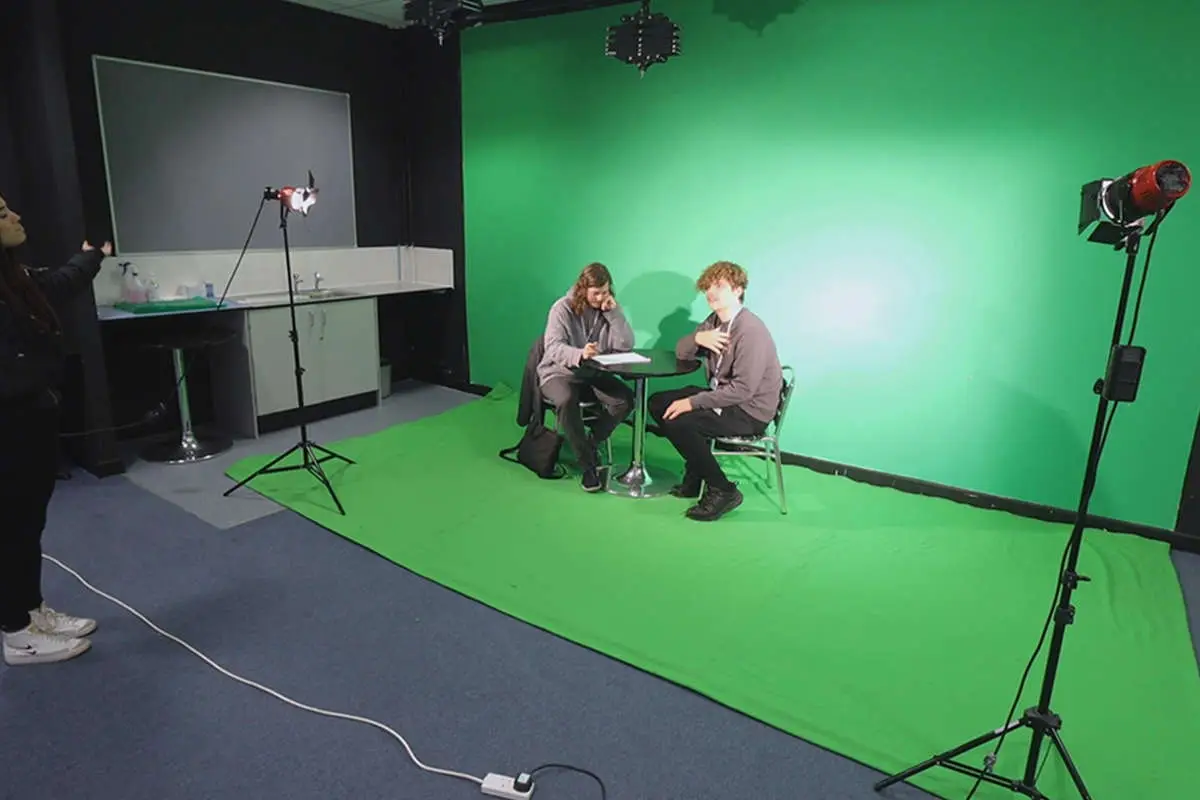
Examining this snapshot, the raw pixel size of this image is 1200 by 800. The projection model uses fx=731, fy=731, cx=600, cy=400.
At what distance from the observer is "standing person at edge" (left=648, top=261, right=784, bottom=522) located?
141 inches

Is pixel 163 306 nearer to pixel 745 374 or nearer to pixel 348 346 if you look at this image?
pixel 348 346

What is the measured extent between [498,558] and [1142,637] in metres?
2.48

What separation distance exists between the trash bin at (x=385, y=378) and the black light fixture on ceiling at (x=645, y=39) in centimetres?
300

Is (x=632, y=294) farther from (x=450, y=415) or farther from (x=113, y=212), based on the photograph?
(x=113, y=212)

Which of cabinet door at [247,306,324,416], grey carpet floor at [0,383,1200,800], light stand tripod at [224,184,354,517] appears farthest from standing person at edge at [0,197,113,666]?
cabinet door at [247,306,324,416]

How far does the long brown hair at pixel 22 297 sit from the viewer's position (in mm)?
2162

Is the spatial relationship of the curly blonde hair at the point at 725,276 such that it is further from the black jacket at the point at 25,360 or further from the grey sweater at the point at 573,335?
the black jacket at the point at 25,360

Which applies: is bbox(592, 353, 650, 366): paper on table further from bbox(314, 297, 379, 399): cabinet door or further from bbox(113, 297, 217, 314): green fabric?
bbox(113, 297, 217, 314): green fabric

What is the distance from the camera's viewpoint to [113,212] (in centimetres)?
432

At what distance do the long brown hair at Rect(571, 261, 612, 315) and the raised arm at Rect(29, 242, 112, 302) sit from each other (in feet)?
7.21

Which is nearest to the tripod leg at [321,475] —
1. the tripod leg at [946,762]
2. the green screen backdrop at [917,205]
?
the green screen backdrop at [917,205]

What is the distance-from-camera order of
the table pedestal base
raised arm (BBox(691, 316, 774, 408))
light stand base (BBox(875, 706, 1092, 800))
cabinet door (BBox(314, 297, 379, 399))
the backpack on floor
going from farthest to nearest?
cabinet door (BBox(314, 297, 379, 399)) → the backpack on floor → the table pedestal base → raised arm (BBox(691, 316, 774, 408)) → light stand base (BBox(875, 706, 1092, 800))

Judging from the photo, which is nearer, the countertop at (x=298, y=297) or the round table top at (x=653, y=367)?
the round table top at (x=653, y=367)

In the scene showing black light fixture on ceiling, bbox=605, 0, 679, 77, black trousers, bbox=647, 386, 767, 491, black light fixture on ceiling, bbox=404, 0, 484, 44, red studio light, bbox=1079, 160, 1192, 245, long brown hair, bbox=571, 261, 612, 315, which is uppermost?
black light fixture on ceiling, bbox=404, 0, 484, 44
